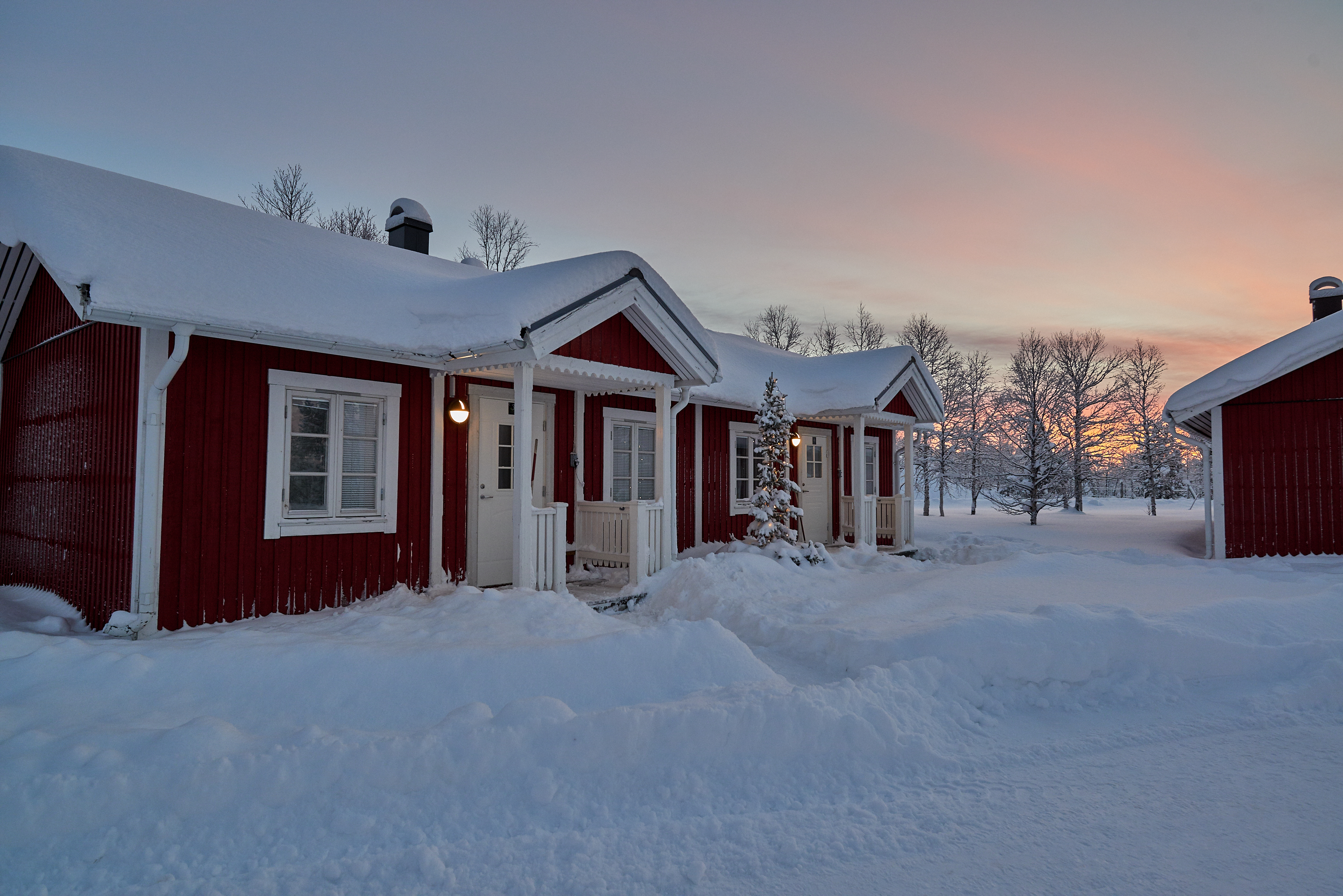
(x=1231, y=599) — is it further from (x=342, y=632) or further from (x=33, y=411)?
(x=33, y=411)

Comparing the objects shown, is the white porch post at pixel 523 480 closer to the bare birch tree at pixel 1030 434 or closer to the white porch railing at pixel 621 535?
the white porch railing at pixel 621 535

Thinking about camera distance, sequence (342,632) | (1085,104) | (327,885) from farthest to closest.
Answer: (1085,104)
(342,632)
(327,885)

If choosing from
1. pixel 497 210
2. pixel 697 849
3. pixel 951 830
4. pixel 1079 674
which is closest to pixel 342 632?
pixel 697 849

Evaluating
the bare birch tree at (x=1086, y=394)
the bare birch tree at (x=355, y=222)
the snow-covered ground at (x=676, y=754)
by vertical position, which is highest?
the bare birch tree at (x=355, y=222)

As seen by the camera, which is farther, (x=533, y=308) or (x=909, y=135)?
(x=909, y=135)

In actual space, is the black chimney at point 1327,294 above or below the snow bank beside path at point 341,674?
above

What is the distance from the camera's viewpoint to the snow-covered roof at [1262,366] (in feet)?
36.1

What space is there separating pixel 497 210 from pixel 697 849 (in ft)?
112

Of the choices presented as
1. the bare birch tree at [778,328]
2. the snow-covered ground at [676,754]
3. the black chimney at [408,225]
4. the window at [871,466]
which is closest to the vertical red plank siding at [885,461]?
the window at [871,466]

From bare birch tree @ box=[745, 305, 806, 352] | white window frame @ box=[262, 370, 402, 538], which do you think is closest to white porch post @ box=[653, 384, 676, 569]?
white window frame @ box=[262, 370, 402, 538]

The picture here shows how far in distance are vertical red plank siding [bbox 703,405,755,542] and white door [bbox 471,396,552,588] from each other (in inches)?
188

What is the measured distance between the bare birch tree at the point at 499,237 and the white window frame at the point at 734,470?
22.2 metres

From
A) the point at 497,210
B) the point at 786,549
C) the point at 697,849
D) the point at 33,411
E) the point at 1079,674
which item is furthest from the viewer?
the point at 497,210

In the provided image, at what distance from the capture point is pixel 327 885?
2.78 meters
